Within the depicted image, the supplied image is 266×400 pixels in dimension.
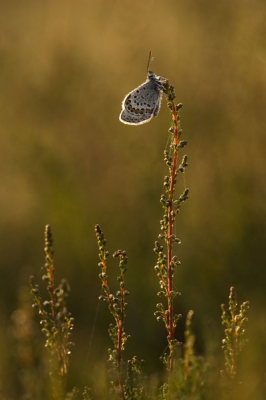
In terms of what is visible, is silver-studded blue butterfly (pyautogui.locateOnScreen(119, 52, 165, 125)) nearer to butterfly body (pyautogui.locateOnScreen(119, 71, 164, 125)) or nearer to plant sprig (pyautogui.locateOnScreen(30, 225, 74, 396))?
butterfly body (pyautogui.locateOnScreen(119, 71, 164, 125))

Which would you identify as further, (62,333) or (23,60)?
(23,60)

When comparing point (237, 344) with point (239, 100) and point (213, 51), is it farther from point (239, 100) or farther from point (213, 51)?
point (213, 51)

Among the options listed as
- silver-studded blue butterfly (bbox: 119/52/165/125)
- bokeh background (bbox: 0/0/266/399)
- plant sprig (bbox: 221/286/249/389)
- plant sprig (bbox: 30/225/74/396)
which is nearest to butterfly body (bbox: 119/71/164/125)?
silver-studded blue butterfly (bbox: 119/52/165/125)

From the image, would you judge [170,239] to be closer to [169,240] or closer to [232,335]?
→ [169,240]

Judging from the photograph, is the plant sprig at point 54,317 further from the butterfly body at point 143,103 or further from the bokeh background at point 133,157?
the bokeh background at point 133,157

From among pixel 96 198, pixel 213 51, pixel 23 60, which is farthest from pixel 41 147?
pixel 213 51
